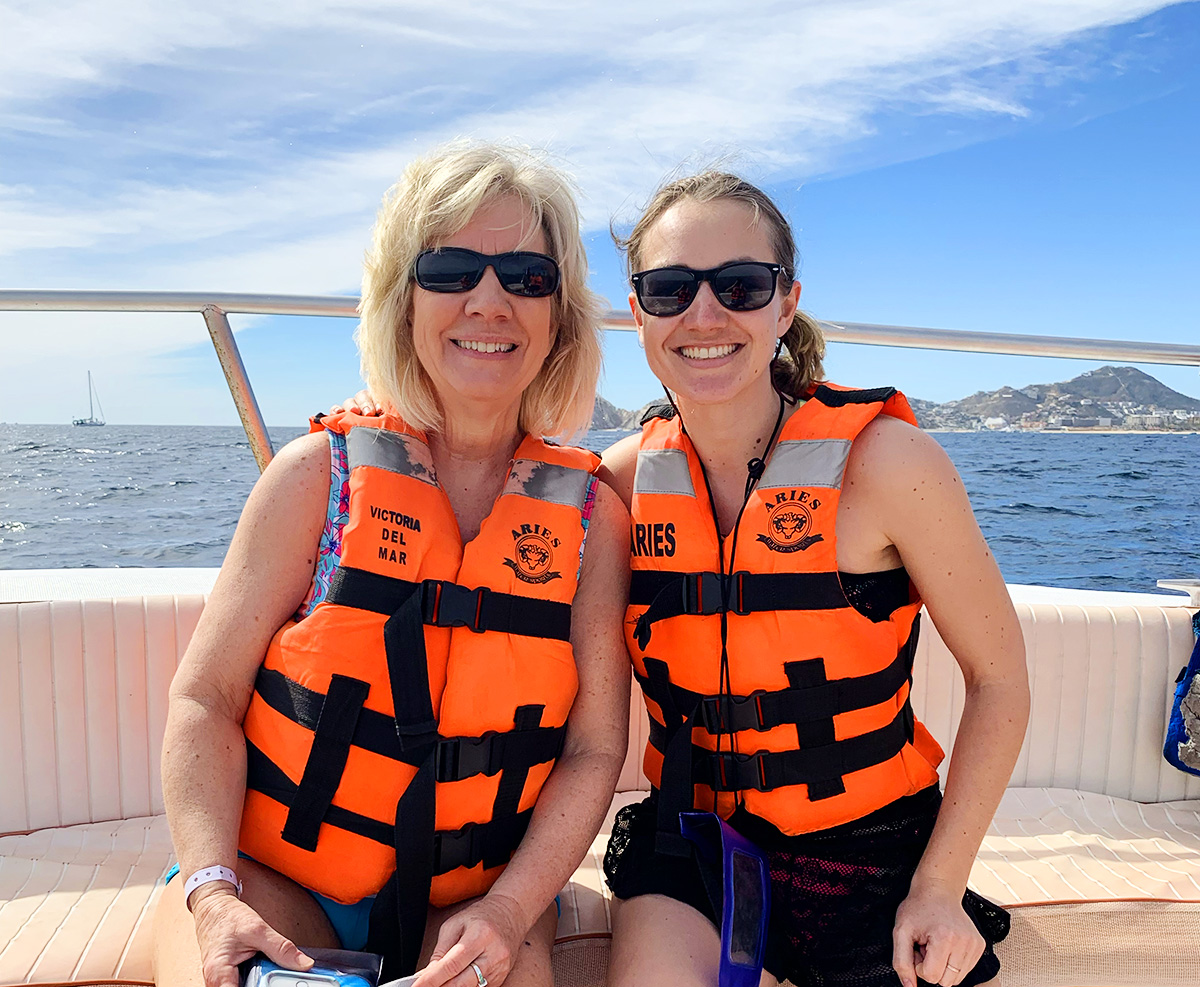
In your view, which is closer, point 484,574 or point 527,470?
point 484,574

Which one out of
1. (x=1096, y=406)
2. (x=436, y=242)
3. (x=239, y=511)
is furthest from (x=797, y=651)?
(x=1096, y=406)

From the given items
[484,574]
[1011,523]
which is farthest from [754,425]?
[1011,523]

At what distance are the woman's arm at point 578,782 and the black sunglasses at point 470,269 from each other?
464 millimetres

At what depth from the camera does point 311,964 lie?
1.30 meters

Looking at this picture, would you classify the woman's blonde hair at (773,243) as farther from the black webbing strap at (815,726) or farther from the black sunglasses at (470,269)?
the black webbing strap at (815,726)

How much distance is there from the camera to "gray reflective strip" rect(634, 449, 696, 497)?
1.84 m

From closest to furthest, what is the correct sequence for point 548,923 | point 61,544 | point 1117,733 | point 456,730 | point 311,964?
point 311,964, point 456,730, point 548,923, point 1117,733, point 61,544

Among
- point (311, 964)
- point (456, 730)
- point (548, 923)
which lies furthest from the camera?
point (548, 923)

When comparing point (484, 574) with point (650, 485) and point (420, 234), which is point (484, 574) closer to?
point (650, 485)

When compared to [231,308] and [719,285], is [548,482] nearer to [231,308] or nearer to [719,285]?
[719,285]

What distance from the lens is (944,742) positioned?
265 centimetres

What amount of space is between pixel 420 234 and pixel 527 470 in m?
0.50

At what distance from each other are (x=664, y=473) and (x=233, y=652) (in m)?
0.89

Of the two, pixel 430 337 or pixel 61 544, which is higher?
pixel 430 337
